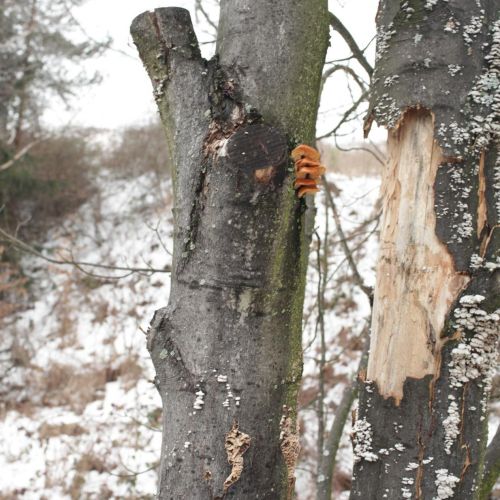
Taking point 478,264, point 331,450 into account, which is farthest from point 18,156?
point 478,264

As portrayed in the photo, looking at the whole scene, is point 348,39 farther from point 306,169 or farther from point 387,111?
point 306,169

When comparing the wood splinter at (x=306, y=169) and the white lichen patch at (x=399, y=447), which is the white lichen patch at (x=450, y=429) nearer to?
the white lichen patch at (x=399, y=447)

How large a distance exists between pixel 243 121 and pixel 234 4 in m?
0.26

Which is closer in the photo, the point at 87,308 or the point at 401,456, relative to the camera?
the point at 401,456

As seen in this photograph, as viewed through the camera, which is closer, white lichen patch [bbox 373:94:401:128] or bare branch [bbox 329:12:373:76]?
white lichen patch [bbox 373:94:401:128]

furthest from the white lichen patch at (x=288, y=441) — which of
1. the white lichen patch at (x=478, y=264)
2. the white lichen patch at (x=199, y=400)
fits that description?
the white lichen patch at (x=478, y=264)

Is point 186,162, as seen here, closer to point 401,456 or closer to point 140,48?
point 140,48

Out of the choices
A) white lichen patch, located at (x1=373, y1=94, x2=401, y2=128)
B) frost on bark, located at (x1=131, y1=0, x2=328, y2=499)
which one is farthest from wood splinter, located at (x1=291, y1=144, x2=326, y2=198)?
white lichen patch, located at (x1=373, y1=94, x2=401, y2=128)

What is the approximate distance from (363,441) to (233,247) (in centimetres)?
58

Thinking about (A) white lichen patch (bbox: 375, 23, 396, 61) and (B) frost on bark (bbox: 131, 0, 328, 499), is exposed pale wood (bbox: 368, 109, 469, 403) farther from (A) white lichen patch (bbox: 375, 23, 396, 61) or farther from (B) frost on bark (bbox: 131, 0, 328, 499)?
(B) frost on bark (bbox: 131, 0, 328, 499)

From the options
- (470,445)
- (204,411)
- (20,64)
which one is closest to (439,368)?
(470,445)

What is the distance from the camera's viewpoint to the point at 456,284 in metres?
1.12

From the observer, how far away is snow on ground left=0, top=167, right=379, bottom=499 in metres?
4.49

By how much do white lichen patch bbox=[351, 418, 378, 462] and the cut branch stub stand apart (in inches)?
24.3
